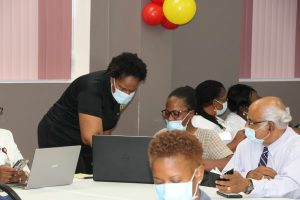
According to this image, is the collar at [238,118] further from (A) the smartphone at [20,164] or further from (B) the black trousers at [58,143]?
(A) the smartphone at [20,164]

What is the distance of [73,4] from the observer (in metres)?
7.04

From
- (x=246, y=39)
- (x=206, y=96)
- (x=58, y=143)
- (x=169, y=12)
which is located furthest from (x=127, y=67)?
(x=246, y=39)

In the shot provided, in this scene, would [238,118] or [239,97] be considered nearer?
[238,118]

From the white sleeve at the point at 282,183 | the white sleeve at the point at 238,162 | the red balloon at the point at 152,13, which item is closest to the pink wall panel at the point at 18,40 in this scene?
the red balloon at the point at 152,13

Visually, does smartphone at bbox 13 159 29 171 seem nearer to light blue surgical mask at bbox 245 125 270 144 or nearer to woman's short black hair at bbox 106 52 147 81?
woman's short black hair at bbox 106 52 147 81

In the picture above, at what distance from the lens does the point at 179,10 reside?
625 centimetres

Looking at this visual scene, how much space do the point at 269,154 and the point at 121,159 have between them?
91 cm

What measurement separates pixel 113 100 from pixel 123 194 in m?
1.12

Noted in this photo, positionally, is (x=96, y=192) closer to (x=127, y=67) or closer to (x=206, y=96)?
(x=127, y=67)

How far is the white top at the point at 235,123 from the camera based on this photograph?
21.1ft

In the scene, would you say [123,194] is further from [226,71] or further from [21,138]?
[226,71]

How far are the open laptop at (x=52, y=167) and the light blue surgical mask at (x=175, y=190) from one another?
3.83 ft

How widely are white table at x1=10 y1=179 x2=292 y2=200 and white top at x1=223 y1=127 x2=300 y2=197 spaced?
282 mm

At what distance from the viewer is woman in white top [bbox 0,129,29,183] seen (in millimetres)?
4066
